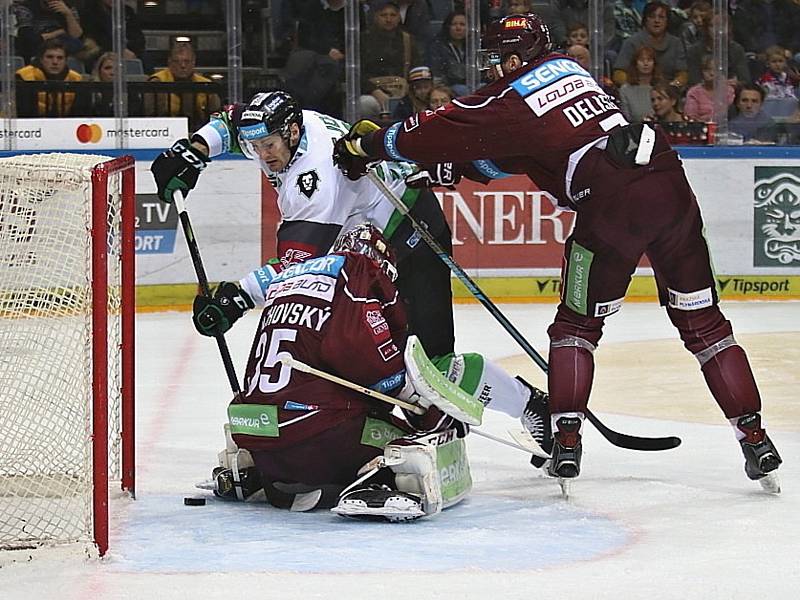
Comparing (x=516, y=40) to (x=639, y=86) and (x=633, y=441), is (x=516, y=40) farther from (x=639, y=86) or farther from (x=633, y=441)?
(x=639, y=86)

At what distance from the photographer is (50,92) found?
7.56 meters

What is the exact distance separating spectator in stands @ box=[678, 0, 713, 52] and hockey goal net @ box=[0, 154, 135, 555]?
5.03 m

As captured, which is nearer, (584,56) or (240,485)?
(240,485)

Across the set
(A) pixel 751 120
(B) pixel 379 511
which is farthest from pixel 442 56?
(B) pixel 379 511

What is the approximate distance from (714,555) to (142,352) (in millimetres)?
3419

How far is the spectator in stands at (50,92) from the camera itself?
24.4 feet

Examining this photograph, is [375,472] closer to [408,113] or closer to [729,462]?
[729,462]

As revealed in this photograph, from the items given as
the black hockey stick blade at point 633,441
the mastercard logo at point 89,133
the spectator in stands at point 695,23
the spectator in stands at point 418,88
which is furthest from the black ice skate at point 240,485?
the spectator in stands at point 695,23

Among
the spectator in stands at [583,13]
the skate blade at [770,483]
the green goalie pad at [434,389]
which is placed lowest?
the skate blade at [770,483]

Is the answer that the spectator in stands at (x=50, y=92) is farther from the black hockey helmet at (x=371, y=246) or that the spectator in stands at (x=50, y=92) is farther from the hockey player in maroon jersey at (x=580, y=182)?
the black hockey helmet at (x=371, y=246)

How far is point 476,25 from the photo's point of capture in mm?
7867

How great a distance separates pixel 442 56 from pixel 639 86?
1063 millimetres

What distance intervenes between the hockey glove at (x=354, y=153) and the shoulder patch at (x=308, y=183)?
7 centimetres

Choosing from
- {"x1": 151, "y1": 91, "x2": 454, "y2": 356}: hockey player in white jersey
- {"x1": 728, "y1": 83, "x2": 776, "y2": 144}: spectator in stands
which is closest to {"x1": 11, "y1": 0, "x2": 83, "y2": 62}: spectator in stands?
{"x1": 728, "y1": 83, "x2": 776, "y2": 144}: spectator in stands
